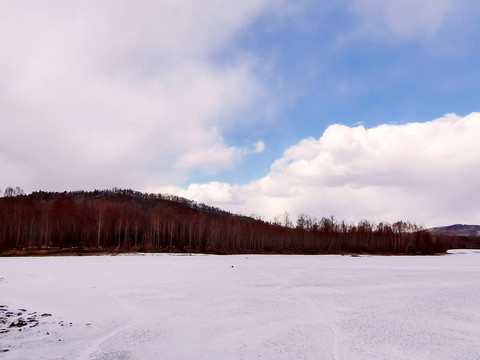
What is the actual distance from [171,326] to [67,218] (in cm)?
7405

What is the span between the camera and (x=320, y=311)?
1248 centimetres

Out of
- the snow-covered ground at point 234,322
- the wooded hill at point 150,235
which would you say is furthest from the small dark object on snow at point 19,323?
the wooded hill at point 150,235

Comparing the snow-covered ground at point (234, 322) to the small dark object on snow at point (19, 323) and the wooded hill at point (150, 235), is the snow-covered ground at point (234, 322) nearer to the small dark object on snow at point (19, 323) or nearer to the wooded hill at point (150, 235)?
the small dark object on snow at point (19, 323)

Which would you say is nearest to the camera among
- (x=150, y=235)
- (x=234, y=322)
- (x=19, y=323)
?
(x=19, y=323)

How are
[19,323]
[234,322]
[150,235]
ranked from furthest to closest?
[150,235], [234,322], [19,323]

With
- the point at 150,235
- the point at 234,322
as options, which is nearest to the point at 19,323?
the point at 234,322

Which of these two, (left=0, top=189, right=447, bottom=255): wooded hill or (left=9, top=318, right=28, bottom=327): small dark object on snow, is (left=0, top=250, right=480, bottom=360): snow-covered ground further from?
(left=0, top=189, right=447, bottom=255): wooded hill

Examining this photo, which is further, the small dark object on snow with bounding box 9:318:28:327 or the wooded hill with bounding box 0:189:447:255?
the wooded hill with bounding box 0:189:447:255

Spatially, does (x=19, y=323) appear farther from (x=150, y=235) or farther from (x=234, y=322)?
(x=150, y=235)

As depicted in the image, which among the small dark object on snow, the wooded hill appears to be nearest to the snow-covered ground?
the small dark object on snow

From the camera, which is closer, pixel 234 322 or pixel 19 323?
pixel 19 323

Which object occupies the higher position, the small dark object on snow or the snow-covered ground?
the small dark object on snow

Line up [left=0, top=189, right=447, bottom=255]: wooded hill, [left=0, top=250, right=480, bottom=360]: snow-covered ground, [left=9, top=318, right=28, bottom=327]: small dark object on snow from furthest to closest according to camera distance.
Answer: [left=0, top=189, right=447, bottom=255]: wooded hill, [left=9, top=318, right=28, bottom=327]: small dark object on snow, [left=0, top=250, right=480, bottom=360]: snow-covered ground

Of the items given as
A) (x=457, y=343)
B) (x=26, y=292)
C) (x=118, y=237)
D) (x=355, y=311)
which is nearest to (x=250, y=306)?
(x=355, y=311)
